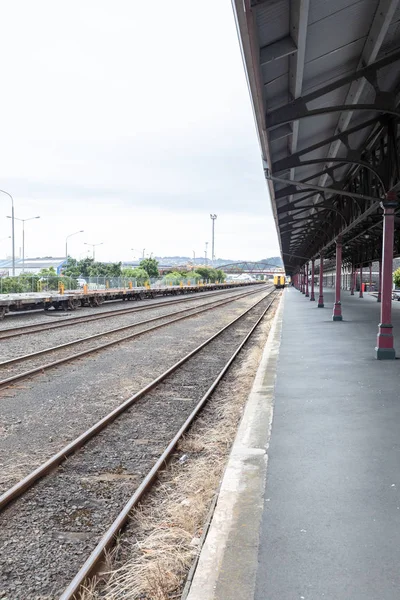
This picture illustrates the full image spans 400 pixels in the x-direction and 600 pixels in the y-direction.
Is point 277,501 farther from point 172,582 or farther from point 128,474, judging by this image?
point 128,474

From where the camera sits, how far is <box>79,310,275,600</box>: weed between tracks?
3.24m

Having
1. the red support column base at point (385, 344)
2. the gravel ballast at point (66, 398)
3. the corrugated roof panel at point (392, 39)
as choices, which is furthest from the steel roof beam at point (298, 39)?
the gravel ballast at point (66, 398)

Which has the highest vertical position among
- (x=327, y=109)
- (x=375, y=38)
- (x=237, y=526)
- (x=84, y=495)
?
(x=375, y=38)

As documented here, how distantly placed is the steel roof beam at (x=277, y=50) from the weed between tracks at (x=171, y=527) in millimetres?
4622

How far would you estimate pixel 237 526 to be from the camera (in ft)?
11.5

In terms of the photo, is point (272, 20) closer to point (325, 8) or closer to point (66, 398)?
point (325, 8)

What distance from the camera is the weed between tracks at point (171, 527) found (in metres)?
3.24

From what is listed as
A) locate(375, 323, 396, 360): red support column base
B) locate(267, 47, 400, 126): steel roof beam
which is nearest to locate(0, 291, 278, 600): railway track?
locate(375, 323, 396, 360): red support column base

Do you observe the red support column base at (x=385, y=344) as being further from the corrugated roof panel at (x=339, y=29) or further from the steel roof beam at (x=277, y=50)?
the steel roof beam at (x=277, y=50)

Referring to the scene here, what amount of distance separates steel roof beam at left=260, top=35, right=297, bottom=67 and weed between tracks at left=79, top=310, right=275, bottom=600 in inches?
182

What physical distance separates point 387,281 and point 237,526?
7.32 m

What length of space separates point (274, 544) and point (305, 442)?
205 cm

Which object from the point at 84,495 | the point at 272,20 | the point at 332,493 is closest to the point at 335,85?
the point at 272,20

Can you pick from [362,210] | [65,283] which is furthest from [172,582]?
[65,283]
